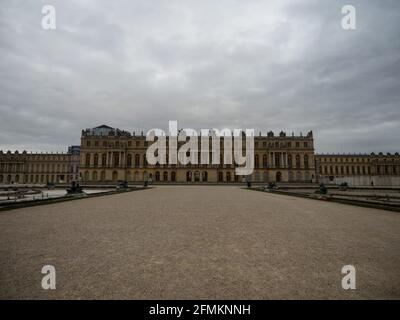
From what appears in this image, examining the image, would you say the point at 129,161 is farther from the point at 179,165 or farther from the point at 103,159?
the point at 179,165

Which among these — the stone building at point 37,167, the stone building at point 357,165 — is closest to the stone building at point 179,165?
the stone building at point 37,167

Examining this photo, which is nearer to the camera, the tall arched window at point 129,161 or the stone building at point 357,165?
the tall arched window at point 129,161

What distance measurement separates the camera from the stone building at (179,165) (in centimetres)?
6800

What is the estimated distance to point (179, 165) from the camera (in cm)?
6800

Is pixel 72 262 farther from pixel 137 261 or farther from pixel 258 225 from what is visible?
pixel 258 225

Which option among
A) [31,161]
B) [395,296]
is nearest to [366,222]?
[395,296]

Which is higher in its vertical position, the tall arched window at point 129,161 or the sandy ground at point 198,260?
the tall arched window at point 129,161

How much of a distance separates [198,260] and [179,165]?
211 ft

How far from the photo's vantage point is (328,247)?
15.8ft

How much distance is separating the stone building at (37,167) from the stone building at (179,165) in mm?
22945

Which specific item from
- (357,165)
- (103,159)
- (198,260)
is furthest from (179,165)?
(357,165)

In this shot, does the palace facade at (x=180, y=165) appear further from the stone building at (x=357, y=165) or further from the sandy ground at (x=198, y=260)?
the sandy ground at (x=198, y=260)

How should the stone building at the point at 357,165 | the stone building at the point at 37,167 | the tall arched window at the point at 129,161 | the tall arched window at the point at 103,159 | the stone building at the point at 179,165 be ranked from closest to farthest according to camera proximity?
the stone building at the point at 179,165 < the tall arched window at the point at 103,159 < the tall arched window at the point at 129,161 < the stone building at the point at 37,167 < the stone building at the point at 357,165

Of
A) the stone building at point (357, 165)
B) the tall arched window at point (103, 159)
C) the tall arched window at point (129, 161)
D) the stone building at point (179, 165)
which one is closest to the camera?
the stone building at point (179, 165)
